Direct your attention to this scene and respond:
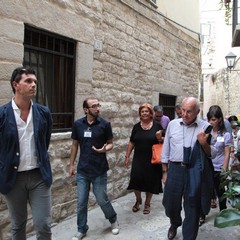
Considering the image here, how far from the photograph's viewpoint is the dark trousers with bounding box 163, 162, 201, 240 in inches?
142

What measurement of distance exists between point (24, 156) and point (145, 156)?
258 centimetres

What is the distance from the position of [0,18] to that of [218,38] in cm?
1853

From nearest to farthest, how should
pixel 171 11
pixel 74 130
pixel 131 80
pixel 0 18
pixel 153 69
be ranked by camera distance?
pixel 0 18 < pixel 74 130 < pixel 131 80 < pixel 153 69 < pixel 171 11

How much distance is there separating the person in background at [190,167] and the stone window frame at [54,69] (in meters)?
1.58

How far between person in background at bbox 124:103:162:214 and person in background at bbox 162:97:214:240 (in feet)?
3.84

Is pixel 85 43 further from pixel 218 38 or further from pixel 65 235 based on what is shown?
pixel 218 38

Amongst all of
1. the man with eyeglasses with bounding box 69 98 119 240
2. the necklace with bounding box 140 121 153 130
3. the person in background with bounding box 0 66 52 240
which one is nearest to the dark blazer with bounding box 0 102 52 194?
the person in background with bounding box 0 66 52 240

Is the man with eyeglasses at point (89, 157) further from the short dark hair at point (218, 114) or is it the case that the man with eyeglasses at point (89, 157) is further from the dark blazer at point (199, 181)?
the short dark hair at point (218, 114)

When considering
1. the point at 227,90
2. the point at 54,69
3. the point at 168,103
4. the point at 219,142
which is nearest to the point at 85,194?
the point at 54,69

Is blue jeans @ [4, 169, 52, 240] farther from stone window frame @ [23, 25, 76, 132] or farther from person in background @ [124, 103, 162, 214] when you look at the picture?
person in background @ [124, 103, 162, 214]

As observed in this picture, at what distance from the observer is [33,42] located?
13.7 ft

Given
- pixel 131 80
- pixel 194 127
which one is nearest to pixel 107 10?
pixel 131 80

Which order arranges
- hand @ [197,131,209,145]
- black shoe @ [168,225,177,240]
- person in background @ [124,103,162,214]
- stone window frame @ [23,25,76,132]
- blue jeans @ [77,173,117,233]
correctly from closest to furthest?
hand @ [197,131,209,145], blue jeans @ [77,173,117,233], black shoe @ [168,225,177,240], stone window frame @ [23,25,76,132], person in background @ [124,103,162,214]

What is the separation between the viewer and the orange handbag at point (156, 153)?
16.0 ft
